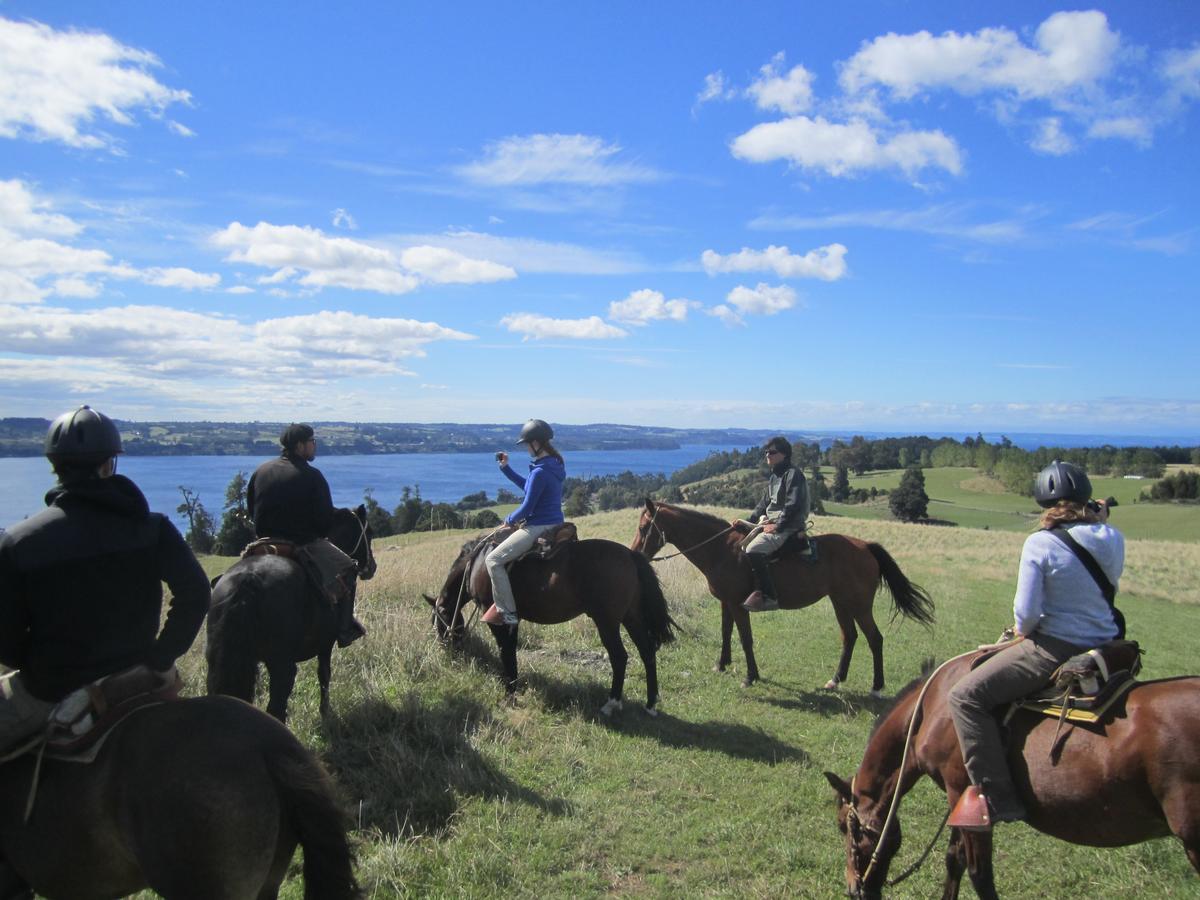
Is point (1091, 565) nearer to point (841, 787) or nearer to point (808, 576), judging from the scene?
point (841, 787)

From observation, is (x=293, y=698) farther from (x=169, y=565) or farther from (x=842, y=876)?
(x=842, y=876)

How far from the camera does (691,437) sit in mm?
157750

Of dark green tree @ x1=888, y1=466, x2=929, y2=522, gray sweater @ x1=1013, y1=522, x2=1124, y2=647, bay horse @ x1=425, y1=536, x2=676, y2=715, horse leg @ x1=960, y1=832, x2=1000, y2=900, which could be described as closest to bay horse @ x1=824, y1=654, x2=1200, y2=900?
horse leg @ x1=960, y1=832, x2=1000, y2=900

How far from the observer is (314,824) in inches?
104

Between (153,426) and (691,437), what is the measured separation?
385 feet

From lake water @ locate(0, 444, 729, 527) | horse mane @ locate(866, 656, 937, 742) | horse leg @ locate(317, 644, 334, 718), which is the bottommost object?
lake water @ locate(0, 444, 729, 527)

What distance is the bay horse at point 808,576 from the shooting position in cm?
867

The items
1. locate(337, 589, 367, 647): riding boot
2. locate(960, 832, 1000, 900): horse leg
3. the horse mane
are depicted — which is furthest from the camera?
locate(337, 589, 367, 647): riding boot

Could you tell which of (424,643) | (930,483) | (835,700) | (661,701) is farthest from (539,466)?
(930,483)

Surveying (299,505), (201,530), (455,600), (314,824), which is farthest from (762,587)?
(201,530)

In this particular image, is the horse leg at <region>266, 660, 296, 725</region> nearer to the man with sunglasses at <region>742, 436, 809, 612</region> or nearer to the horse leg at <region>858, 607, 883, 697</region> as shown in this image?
the man with sunglasses at <region>742, 436, 809, 612</region>

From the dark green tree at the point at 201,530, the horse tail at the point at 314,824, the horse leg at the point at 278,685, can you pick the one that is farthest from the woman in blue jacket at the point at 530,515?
the dark green tree at the point at 201,530

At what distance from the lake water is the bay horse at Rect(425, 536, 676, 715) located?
22.0ft

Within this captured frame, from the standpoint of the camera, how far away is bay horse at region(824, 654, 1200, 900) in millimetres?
3078
